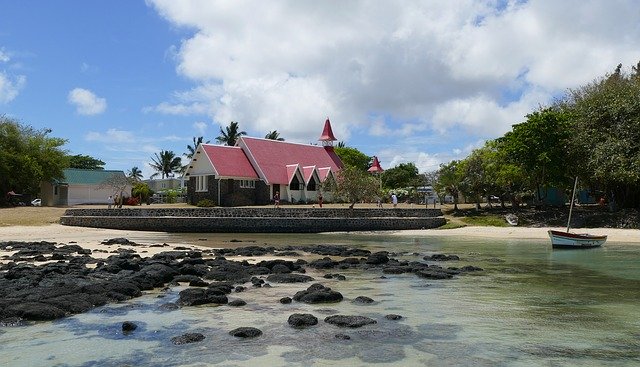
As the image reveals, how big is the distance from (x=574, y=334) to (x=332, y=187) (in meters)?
39.6

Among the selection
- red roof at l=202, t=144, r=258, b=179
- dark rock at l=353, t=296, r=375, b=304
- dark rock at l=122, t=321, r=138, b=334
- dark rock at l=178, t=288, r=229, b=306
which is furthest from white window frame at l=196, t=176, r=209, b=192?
dark rock at l=122, t=321, r=138, b=334

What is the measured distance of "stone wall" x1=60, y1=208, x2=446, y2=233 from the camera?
1604 inches

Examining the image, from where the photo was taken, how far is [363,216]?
136 ft

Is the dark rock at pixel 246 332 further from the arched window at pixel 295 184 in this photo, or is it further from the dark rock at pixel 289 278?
the arched window at pixel 295 184

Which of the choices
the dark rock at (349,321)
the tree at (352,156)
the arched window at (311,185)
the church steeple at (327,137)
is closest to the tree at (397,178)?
the tree at (352,156)

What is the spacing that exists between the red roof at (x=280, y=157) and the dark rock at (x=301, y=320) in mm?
39672

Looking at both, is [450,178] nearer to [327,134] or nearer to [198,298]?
[327,134]

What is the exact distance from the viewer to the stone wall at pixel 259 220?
40.8 metres

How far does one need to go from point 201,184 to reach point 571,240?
3346 cm

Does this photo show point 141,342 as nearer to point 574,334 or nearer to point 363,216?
point 574,334

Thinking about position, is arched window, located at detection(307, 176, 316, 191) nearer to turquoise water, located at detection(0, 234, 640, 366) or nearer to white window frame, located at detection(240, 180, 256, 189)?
white window frame, located at detection(240, 180, 256, 189)

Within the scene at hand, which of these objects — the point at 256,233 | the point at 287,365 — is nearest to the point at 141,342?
the point at 287,365

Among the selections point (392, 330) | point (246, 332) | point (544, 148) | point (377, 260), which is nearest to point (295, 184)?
point (544, 148)

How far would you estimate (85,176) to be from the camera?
60500 millimetres
